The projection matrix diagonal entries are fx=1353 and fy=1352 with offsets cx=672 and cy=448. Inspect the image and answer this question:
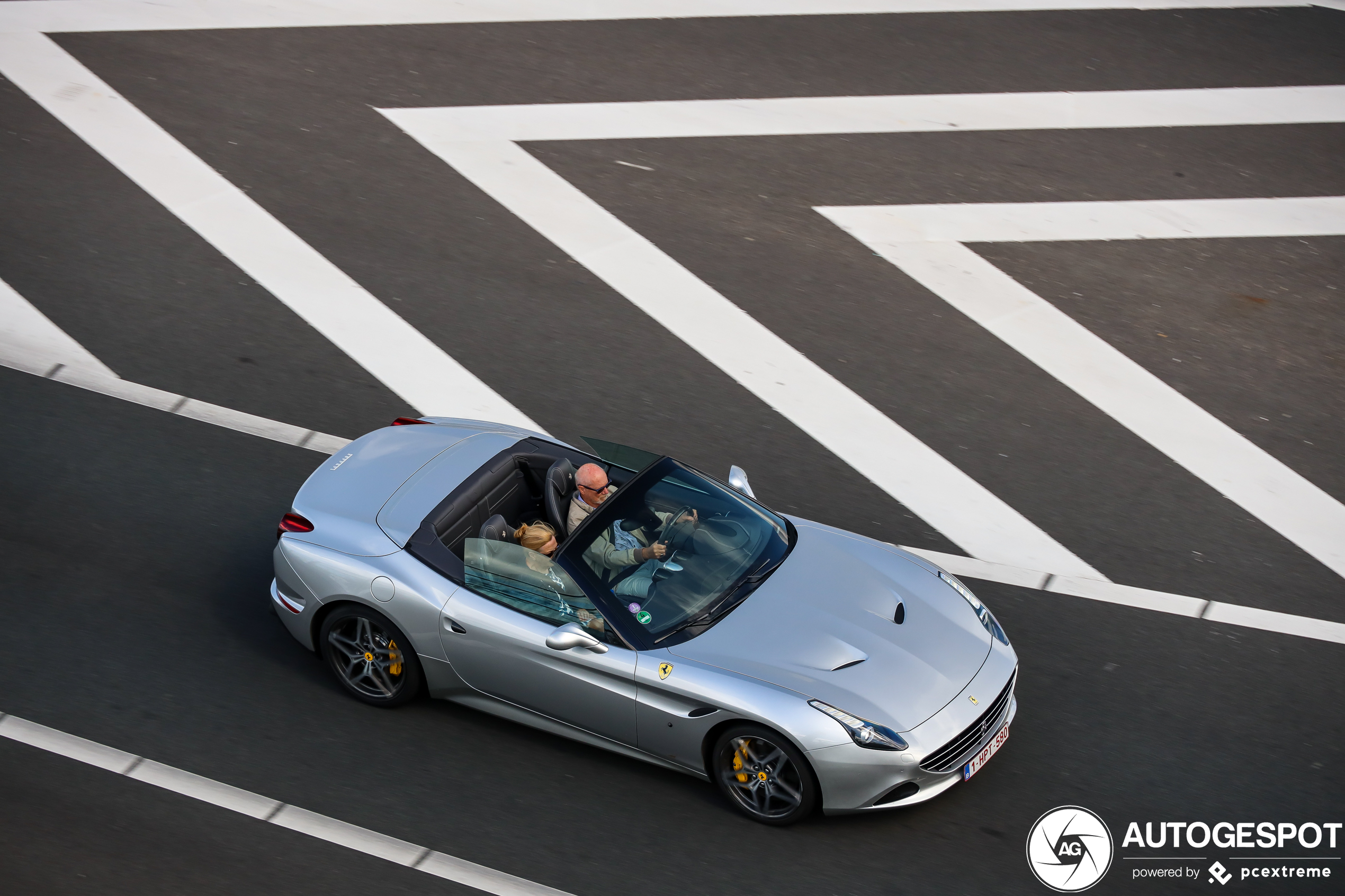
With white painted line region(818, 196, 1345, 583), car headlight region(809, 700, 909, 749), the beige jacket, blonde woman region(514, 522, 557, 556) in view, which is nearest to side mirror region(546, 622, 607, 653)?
the beige jacket

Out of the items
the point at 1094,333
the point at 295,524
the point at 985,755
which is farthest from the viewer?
the point at 1094,333

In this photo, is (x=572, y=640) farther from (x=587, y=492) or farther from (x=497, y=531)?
(x=587, y=492)

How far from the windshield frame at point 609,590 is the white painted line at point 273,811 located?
4.31ft

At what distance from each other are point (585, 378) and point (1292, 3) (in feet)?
32.9

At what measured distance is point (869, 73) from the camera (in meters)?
14.0

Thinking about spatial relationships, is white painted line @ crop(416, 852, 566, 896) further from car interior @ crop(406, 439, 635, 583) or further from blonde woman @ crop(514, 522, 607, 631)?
car interior @ crop(406, 439, 635, 583)

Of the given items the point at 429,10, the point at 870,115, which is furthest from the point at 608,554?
the point at 429,10

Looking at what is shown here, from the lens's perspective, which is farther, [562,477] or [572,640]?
[562,477]

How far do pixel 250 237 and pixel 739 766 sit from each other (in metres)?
7.26

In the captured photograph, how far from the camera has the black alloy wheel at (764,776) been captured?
21.7 feet

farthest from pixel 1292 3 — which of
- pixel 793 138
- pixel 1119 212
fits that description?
pixel 793 138

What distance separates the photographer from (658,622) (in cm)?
700

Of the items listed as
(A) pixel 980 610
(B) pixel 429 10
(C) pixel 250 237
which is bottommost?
(A) pixel 980 610

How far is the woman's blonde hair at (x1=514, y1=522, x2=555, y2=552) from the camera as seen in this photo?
754 centimetres
